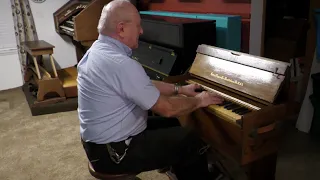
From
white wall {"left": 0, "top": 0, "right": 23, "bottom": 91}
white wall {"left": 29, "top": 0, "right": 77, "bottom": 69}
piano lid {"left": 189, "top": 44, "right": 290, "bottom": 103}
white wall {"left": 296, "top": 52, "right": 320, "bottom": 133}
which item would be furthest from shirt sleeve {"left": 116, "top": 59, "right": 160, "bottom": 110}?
white wall {"left": 0, "top": 0, "right": 23, "bottom": 91}

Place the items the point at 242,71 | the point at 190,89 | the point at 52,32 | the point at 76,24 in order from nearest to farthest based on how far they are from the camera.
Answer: the point at 242,71, the point at 190,89, the point at 76,24, the point at 52,32

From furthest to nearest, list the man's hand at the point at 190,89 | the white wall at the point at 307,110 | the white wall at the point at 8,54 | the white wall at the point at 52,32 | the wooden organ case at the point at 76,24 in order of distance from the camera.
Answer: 1. the white wall at the point at 52,32
2. the white wall at the point at 8,54
3. the wooden organ case at the point at 76,24
4. the white wall at the point at 307,110
5. the man's hand at the point at 190,89

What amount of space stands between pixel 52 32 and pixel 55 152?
8.12 ft

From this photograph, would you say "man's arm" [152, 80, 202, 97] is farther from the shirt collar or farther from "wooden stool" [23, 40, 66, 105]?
"wooden stool" [23, 40, 66, 105]

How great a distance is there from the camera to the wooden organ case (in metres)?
3.67

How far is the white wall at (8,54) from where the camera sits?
4.48 meters

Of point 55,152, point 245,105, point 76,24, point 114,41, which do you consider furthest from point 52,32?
point 245,105

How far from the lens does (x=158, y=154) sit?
1.54 m

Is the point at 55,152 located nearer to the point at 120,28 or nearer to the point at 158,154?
the point at 158,154

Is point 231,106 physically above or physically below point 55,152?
above

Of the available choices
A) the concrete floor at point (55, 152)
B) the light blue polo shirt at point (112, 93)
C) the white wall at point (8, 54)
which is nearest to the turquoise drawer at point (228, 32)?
the concrete floor at point (55, 152)

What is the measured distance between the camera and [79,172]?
2475 mm

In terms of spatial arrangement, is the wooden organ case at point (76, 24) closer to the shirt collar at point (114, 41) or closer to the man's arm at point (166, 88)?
the man's arm at point (166, 88)

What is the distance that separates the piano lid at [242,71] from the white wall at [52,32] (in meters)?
3.22
